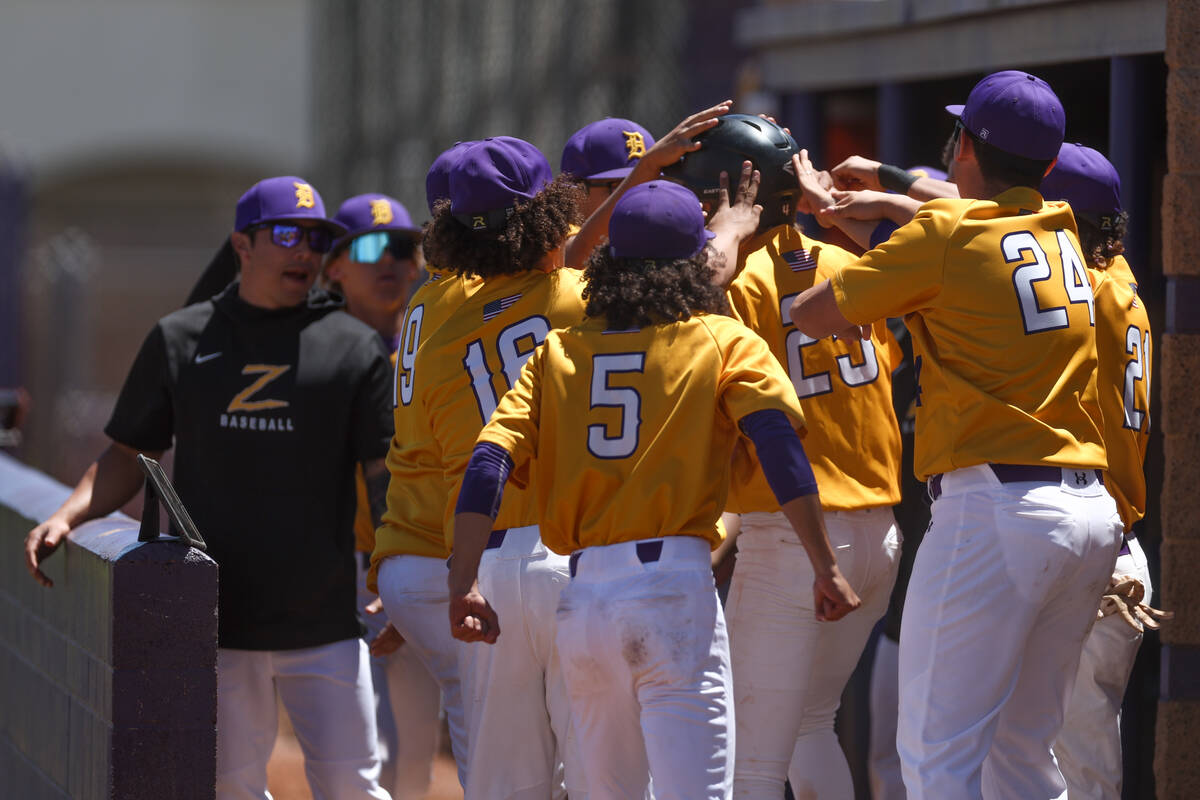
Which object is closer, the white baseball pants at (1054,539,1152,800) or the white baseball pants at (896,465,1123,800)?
the white baseball pants at (896,465,1123,800)

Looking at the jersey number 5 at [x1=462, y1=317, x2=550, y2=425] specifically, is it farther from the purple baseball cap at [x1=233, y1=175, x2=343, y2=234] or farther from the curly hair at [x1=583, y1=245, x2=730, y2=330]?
the purple baseball cap at [x1=233, y1=175, x2=343, y2=234]

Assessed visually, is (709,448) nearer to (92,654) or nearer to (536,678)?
(536,678)

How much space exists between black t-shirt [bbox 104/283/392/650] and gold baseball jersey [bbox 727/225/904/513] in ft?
4.07

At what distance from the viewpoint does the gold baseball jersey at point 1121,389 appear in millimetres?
4270

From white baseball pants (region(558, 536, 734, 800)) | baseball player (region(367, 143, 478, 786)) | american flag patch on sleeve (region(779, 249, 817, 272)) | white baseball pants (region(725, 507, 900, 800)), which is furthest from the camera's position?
baseball player (region(367, 143, 478, 786))

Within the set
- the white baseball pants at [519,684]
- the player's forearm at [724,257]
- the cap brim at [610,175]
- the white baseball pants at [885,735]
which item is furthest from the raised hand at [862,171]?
the white baseball pants at [885,735]

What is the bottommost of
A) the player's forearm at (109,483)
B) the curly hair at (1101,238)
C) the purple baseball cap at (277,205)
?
the player's forearm at (109,483)

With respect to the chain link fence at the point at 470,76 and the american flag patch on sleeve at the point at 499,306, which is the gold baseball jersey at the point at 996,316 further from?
→ the chain link fence at the point at 470,76

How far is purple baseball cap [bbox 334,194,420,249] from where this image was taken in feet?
19.9

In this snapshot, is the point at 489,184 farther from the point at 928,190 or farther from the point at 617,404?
the point at 928,190

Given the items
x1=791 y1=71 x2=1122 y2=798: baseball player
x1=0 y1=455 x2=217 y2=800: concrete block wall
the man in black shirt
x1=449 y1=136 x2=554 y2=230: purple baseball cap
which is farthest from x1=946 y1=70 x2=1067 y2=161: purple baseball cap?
x1=0 y1=455 x2=217 y2=800: concrete block wall

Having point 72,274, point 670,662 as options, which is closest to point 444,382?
point 670,662

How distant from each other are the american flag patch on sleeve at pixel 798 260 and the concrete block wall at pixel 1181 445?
1.14m

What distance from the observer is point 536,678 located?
401 centimetres
